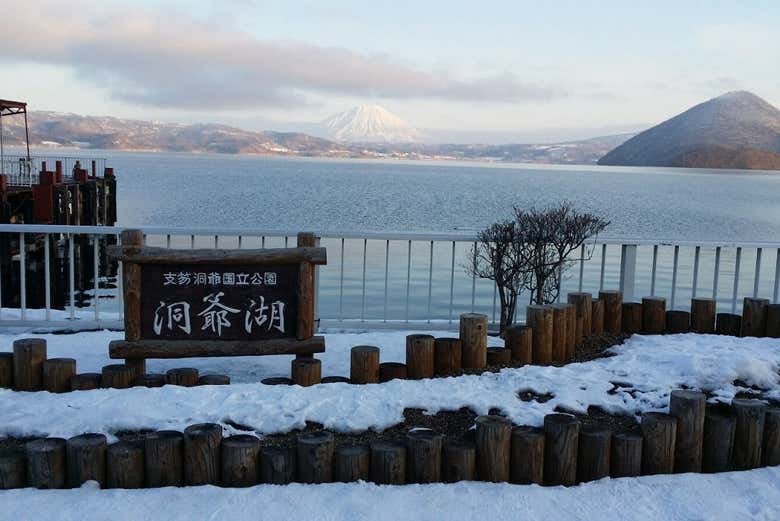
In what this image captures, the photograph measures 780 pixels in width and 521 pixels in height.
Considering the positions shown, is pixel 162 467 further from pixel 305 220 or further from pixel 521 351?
pixel 305 220

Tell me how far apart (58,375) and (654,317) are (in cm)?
492

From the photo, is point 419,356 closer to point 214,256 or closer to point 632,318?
point 214,256

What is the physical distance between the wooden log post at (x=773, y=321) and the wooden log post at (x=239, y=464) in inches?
195

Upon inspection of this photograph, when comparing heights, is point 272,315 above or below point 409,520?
above

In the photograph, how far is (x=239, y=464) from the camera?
14.6 feet

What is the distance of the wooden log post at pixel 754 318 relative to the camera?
7227 mm

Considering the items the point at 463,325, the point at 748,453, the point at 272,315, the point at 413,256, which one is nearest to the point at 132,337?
the point at 272,315

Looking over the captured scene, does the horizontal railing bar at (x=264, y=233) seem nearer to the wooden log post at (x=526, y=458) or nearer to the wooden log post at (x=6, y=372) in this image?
the wooden log post at (x=6, y=372)

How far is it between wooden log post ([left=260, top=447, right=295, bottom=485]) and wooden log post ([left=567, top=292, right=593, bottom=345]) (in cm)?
321

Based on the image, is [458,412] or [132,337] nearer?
[458,412]

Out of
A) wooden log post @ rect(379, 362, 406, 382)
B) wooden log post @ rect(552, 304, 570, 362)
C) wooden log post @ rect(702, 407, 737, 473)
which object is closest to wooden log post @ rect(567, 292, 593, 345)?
wooden log post @ rect(552, 304, 570, 362)

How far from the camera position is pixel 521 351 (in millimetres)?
6297

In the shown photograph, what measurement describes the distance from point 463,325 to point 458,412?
3.49 feet

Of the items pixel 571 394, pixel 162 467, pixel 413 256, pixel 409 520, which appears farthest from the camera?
pixel 413 256
